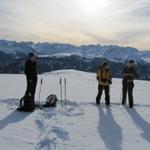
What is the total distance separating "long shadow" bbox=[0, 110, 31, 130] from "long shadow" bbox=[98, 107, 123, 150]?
251 centimetres

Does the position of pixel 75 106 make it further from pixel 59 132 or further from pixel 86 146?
pixel 86 146

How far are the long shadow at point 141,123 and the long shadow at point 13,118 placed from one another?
371 cm

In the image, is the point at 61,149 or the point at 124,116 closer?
the point at 61,149

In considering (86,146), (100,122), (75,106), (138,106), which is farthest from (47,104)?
(86,146)

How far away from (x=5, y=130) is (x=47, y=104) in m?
4.84

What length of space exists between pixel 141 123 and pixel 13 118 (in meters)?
4.14

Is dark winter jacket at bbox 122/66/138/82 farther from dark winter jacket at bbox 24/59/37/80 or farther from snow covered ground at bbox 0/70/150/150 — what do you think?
dark winter jacket at bbox 24/59/37/80

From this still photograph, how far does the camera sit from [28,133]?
9.76 meters

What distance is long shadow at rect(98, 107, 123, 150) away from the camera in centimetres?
931

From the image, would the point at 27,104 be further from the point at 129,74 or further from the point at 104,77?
the point at 129,74

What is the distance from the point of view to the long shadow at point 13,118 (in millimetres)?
10837

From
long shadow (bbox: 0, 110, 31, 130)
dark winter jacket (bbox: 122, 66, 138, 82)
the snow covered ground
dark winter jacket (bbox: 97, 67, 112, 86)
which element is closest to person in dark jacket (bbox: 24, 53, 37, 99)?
the snow covered ground

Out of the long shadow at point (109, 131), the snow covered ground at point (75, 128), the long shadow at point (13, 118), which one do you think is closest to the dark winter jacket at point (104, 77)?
the snow covered ground at point (75, 128)

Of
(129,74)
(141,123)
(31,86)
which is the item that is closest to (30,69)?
(31,86)
